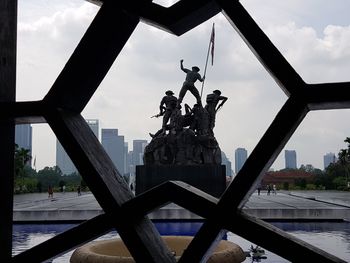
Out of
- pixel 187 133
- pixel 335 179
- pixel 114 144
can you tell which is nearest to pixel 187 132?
pixel 187 133

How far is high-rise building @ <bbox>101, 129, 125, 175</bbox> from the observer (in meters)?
108

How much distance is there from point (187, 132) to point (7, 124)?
Answer: 13.9 metres

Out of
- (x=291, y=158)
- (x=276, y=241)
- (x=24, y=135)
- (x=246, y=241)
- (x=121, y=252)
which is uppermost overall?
(x=24, y=135)

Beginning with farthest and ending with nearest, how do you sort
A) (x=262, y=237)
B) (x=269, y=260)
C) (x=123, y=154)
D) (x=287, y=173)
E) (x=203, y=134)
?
(x=123, y=154), (x=287, y=173), (x=203, y=134), (x=269, y=260), (x=262, y=237)

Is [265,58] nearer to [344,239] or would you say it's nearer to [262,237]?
[262,237]

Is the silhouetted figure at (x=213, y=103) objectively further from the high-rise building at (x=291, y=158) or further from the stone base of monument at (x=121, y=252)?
the high-rise building at (x=291, y=158)

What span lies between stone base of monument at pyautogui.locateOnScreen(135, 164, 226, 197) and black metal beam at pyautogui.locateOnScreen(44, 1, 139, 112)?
1310 cm

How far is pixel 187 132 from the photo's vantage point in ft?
56.6

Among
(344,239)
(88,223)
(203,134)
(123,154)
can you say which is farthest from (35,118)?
(123,154)

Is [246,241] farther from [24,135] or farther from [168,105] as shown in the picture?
[24,135]

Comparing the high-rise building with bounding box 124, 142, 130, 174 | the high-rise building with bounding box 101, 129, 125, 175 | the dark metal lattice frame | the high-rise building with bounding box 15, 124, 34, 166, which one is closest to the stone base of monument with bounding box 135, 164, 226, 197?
the dark metal lattice frame

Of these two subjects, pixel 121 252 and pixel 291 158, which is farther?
pixel 291 158

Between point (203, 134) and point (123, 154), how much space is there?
93.3 meters

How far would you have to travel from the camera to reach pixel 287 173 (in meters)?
67.8
